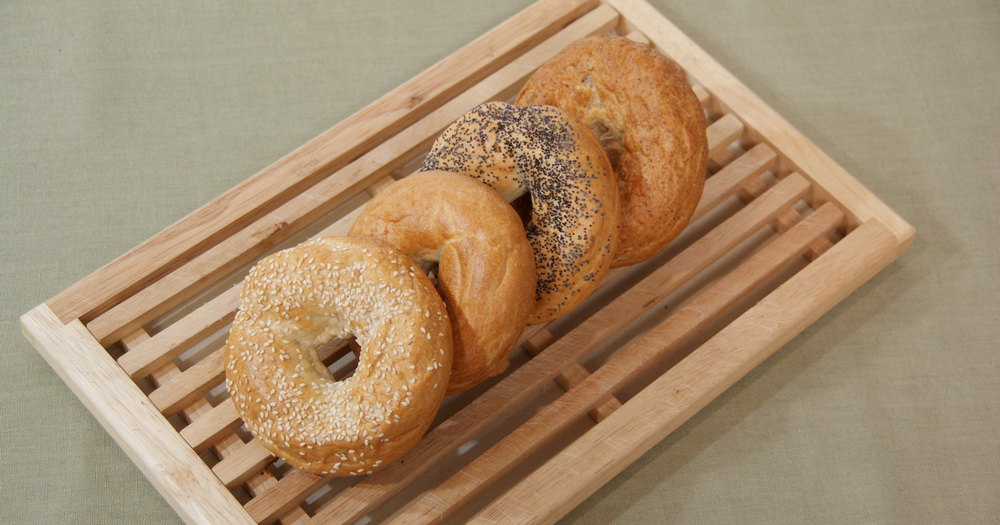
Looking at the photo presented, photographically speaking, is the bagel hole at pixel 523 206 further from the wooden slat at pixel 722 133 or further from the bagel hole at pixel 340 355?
the wooden slat at pixel 722 133

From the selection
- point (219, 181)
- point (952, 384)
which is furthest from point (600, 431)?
point (219, 181)

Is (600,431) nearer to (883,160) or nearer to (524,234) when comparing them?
(524,234)

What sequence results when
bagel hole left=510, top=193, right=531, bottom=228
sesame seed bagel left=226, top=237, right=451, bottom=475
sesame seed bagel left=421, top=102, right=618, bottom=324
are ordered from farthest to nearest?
1. bagel hole left=510, top=193, right=531, bottom=228
2. sesame seed bagel left=421, top=102, right=618, bottom=324
3. sesame seed bagel left=226, top=237, right=451, bottom=475

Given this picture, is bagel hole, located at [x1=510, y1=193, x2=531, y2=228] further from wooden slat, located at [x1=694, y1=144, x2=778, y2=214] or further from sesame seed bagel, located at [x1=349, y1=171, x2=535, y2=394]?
wooden slat, located at [x1=694, y1=144, x2=778, y2=214]

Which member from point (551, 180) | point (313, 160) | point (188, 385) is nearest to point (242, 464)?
point (188, 385)

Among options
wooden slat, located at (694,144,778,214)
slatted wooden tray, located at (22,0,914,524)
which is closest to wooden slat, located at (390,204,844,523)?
slatted wooden tray, located at (22,0,914,524)

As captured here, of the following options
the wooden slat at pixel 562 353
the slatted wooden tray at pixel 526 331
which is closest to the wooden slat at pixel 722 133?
the slatted wooden tray at pixel 526 331
